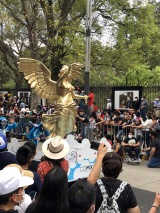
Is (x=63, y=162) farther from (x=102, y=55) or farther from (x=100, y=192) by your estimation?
(x=102, y=55)

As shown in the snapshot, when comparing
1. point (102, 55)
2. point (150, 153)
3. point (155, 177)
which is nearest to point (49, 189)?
point (155, 177)

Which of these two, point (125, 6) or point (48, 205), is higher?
point (125, 6)

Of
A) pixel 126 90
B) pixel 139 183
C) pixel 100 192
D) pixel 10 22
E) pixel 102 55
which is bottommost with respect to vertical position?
pixel 139 183

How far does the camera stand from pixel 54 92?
393 inches

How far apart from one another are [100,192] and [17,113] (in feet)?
50.8

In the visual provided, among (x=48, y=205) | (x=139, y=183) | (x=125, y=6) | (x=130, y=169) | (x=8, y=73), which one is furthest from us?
(x=8, y=73)

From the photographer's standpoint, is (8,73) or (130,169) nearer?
(130,169)

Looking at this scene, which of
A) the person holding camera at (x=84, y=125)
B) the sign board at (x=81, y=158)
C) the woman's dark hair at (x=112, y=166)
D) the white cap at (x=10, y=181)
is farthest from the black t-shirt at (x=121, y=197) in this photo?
the person holding camera at (x=84, y=125)

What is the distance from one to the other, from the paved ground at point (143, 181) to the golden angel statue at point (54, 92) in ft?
7.30

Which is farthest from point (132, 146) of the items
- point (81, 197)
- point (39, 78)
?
point (81, 197)

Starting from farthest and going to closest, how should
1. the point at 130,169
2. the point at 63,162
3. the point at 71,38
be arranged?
the point at 71,38, the point at 130,169, the point at 63,162

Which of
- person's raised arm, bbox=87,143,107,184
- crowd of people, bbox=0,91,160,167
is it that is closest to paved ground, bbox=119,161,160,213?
crowd of people, bbox=0,91,160,167

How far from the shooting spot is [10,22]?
86.8 feet

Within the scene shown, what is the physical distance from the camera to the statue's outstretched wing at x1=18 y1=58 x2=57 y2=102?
9914 millimetres
